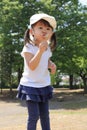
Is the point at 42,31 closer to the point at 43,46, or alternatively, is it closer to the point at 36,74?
the point at 43,46

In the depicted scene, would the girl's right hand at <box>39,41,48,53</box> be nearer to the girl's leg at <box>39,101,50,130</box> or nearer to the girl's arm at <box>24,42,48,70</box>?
the girl's arm at <box>24,42,48,70</box>

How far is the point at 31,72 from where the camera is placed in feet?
12.7

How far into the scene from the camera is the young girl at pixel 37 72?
12.6 feet

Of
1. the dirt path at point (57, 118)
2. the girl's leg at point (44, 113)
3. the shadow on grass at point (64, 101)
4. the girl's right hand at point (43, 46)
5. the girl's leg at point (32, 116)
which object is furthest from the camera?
the shadow on grass at point (64, 101)

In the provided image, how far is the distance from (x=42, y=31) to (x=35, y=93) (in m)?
0.68

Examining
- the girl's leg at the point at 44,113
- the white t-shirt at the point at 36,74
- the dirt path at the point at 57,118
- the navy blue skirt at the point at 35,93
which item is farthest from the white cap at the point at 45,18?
the dirt path at the point at 57,118

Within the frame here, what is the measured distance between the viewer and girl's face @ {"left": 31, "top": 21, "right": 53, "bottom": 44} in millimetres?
3875

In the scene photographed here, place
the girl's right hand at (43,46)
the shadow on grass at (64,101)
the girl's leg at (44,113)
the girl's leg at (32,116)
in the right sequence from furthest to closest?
1. the shadow on grass at (64,101)
2. the girl's leg at (44,113)
3. the girl's leg at (32,116)
4. the girl's right hand at (43,46)

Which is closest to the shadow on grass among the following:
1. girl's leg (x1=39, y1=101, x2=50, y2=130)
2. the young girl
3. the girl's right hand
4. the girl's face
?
girl's leg (x1=39, y1=101, x2=50, y2=130)

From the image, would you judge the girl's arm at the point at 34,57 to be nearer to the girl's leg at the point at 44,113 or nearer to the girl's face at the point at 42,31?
the girl's face at the point at 42,31

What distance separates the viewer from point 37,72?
3893mm

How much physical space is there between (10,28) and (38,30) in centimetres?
2008

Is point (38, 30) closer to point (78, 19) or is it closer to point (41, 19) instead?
point (41, 19)

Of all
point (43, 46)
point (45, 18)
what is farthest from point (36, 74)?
point (45, 18)
